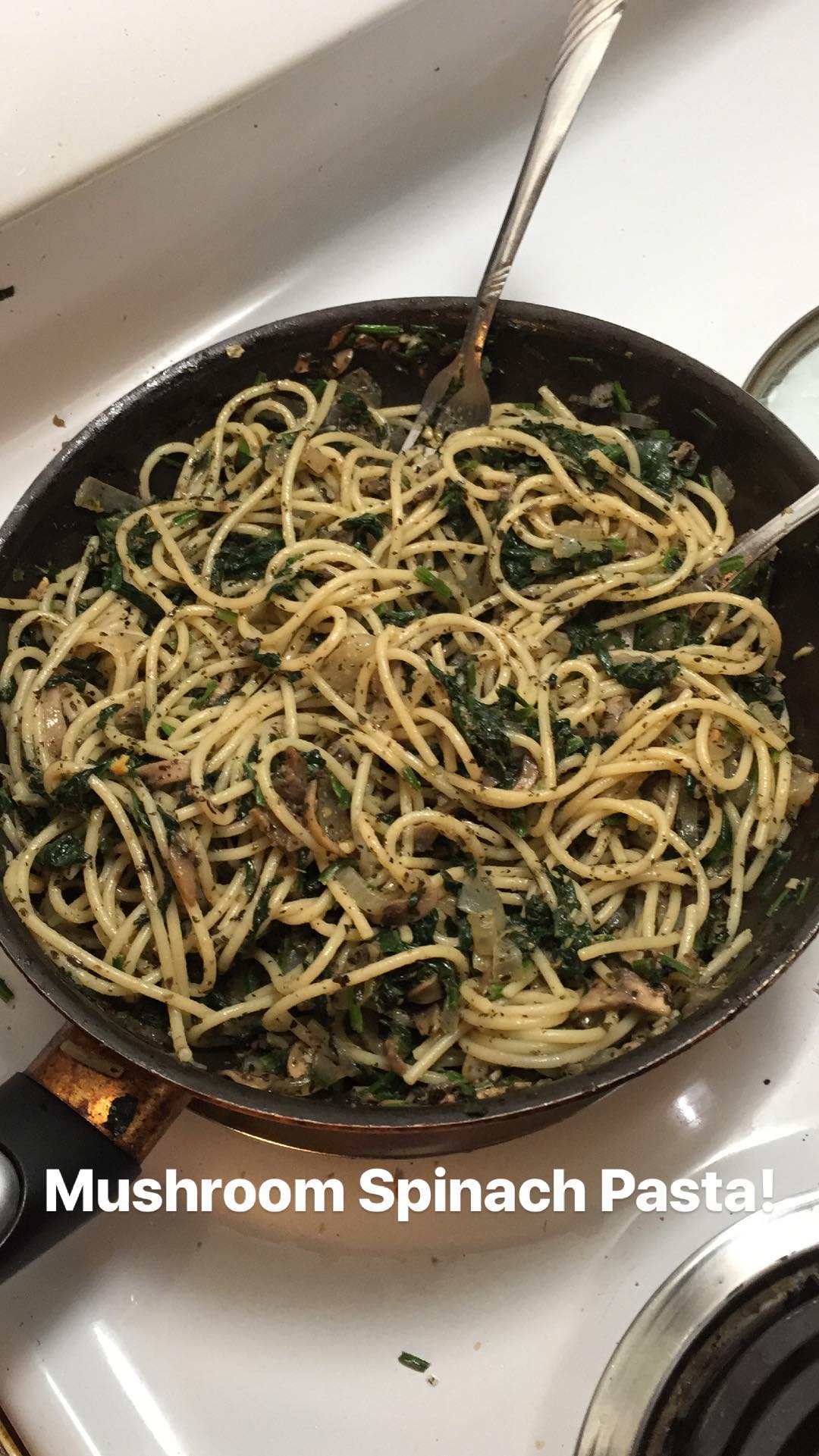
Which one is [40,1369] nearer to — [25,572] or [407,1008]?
[407,1008]

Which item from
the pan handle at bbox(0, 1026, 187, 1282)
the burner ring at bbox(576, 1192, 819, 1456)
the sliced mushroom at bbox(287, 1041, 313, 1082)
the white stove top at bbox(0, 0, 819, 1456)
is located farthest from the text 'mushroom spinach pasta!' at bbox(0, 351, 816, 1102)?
the burner ring at bbox(576, 1192, 819, 1456)

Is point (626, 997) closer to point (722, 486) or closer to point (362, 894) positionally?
point (362, 894)

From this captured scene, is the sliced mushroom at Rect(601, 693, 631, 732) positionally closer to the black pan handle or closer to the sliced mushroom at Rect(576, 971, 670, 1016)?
the sliced mushroom at Rect(576, 971, 670, 1016)

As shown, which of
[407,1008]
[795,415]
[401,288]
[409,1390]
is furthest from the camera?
[401,288]

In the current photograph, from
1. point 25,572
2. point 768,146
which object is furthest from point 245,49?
point 768,146

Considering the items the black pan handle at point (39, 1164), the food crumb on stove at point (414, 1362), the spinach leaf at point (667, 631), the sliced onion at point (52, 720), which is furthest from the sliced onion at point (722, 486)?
the food crumb on stove at point (414, 1362)
